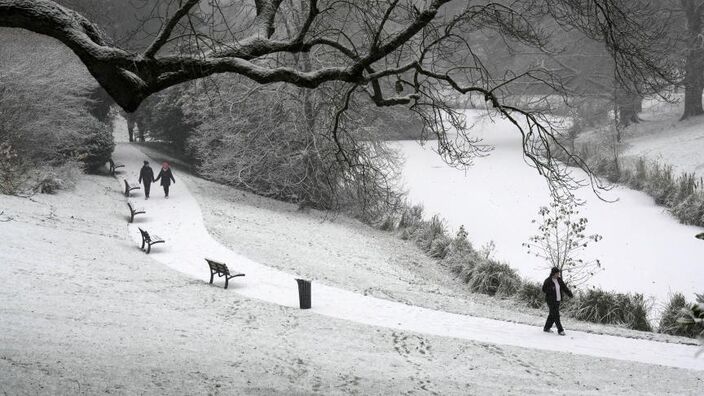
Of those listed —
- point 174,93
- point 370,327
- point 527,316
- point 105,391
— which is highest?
point 174,93

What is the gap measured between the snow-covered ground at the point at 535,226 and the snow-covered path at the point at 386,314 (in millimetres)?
4711

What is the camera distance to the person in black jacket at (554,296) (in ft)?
39.4

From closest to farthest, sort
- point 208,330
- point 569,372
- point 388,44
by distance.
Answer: point 388,44, point 569,372, point 208,330

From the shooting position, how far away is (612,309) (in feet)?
47.1

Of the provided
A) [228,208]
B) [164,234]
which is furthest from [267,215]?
[164,234]

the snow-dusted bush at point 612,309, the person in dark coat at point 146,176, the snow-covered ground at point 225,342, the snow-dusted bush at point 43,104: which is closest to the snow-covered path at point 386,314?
the snow-covered ground at point 225,342

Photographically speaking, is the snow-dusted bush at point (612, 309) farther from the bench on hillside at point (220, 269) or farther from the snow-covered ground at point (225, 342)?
the bench on hillside at point (220, 269)

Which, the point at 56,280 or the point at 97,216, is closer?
the point at 56,280

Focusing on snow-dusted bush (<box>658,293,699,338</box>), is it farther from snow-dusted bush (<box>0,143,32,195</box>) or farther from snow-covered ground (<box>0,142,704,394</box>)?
snow-dusted bush (<box>0,143,32,195</box>)

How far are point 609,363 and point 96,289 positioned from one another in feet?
28.1

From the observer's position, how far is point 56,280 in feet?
40.7

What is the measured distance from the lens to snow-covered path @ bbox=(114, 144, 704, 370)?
37.7 ft

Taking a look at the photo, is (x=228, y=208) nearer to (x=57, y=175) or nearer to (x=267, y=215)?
(x=267, y=215)

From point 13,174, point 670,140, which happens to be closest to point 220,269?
point 13,174
